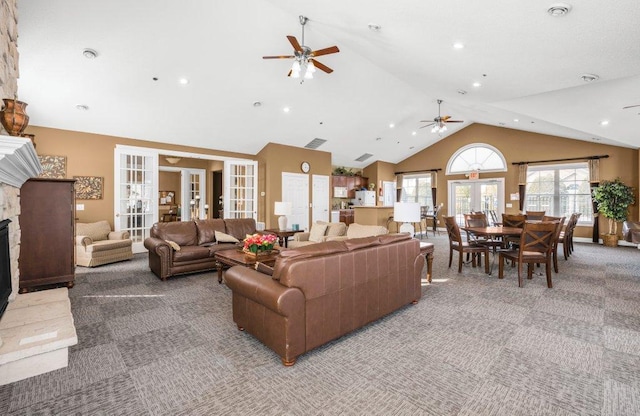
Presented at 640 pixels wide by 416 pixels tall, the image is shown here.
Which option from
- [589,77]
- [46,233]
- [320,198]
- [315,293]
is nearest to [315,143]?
[320,198]

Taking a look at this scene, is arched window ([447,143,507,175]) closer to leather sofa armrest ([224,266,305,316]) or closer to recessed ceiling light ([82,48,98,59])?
leather sofa armrest ([224,266,305,316])

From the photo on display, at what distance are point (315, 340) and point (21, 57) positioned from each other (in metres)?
5.37

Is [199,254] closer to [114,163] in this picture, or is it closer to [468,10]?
[114,163]

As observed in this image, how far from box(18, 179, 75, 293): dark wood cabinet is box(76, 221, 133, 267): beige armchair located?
151cm

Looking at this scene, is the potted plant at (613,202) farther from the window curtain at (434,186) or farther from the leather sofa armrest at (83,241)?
the leather sofa armrest at (83,241)

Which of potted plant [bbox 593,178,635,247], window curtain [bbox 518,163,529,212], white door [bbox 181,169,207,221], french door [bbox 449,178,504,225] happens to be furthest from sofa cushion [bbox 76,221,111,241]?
potted plant [bbox 593,178,635,247]

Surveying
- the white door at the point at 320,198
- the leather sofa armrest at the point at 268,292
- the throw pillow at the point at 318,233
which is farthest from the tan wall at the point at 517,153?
the leather sofa armrest at the point at 268,292

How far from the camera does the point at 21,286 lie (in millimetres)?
3689

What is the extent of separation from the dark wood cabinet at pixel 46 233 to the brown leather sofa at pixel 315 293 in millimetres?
2846

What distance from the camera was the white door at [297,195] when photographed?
28.6 feet

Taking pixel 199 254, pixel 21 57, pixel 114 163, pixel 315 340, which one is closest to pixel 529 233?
pixel 315 340

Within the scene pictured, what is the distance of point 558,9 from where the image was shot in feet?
9.22

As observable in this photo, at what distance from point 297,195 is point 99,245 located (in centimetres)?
497

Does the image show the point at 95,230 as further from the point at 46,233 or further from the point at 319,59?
the point at 319,59
